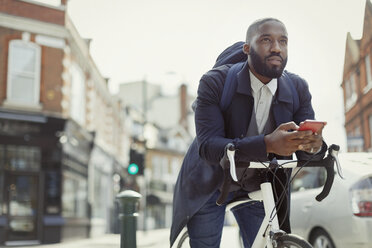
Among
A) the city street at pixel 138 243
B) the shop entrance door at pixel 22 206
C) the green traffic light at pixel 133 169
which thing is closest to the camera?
the green traffic light at pixel 133 169

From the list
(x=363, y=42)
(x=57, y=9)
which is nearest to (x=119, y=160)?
(x=57, y=9)

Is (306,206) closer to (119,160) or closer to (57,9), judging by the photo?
(57,9)

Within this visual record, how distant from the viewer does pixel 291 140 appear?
207 centimetres


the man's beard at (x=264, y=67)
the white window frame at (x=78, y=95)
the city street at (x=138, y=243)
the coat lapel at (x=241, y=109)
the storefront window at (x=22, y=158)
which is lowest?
the city street at (x=138, y=243)

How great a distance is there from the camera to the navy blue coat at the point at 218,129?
2279mm

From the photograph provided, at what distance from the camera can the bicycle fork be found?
2.33 meters

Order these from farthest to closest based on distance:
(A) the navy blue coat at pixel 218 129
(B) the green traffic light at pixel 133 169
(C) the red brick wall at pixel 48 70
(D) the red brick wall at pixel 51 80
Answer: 1. (D) the red brick wall at pixel 51 80
2. (C) the red brick wall at pixel 48 70
3. (B) the green traffic light at pixel 133 169
4. (A) the navy blue coat at pixel 218 129

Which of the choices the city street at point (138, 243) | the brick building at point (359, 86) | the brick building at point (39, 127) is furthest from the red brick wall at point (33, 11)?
the brick building at point (359, 86)

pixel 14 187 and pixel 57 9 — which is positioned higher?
pixel 57 9

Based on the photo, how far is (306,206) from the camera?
5949mm

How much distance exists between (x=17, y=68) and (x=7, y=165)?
3183 millimetres

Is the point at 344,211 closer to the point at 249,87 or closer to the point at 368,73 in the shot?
the point at 249,87

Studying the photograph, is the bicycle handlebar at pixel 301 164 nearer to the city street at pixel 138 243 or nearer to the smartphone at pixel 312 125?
the smartphone at pixel 312 125

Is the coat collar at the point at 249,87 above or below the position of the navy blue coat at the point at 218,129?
above
